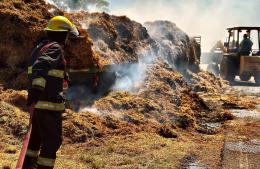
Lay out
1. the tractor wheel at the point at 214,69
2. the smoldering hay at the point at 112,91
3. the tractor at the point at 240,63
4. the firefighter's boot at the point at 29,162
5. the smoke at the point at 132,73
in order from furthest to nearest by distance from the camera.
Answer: the tractor wheel at the point at 214,69 → the tractor at the point at 240,63 → the smoke at the point at 132,73 → the smoldering hay at the point at 112,91 → the firefighter's boot at the point at 29,162

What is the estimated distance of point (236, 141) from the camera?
8.80m

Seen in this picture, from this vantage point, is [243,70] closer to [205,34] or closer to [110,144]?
[110,144]

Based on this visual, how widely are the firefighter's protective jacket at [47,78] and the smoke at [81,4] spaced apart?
34.9 m

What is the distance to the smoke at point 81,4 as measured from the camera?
41.6 metres

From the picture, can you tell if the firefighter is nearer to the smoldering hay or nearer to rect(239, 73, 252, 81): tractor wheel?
the smoldering hay

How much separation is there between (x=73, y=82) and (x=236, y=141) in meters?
3.86

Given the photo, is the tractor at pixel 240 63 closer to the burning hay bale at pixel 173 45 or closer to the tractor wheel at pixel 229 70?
the tractor wheel at pixel 229 70

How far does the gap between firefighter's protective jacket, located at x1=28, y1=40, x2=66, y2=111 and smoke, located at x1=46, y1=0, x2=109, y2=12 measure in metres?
34.9

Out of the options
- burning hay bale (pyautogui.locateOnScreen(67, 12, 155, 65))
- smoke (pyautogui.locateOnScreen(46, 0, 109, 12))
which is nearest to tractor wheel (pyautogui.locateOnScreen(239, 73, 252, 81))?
burning hay bale (pyautogui.locateOnScreen(67, 12, 155, 65))

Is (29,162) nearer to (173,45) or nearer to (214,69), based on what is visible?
(173,45)

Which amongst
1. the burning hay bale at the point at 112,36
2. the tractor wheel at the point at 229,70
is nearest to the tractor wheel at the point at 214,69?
the tractor wheel at the point at 229,70

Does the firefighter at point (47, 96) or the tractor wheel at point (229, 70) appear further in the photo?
the tractor wheel at point (229, 70)

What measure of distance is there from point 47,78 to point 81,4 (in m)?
41.7

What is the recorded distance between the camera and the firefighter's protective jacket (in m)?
4.82
